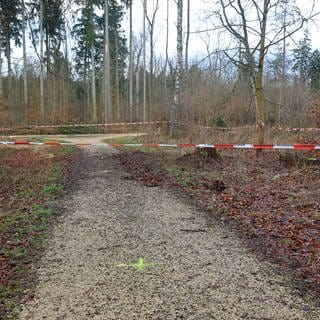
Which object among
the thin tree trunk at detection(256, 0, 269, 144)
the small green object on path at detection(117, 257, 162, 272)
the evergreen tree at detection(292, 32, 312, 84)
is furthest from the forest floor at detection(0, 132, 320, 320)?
the evergreen tree at detection(292, 32, 312, 84)

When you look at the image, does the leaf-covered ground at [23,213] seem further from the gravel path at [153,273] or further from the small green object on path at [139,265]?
the small green object on path at [139,265]

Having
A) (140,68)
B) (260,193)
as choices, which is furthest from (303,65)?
(260,193)

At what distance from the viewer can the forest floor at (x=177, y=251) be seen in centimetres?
330

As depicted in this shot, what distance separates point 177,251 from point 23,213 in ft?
10.5

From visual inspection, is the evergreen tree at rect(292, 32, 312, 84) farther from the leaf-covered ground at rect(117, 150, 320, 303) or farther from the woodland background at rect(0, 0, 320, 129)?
the leaf-covered ground at rect(117, 150, 320, 303)

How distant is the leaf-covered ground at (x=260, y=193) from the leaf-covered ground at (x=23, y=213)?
2401mm

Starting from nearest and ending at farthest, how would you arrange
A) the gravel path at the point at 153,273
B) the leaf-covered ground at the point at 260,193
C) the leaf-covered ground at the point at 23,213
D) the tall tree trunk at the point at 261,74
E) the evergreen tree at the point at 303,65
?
the gravel path at the point at 153,273 < the leaf-covered ground at the point at 23,213 < the leaf-covered ground at the point at 260,193 < the tall tree trunk at the point at 261,74 < the evergreen tree at the point at 303,65

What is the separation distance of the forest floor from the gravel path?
0.01 m

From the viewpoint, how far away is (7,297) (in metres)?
3.46

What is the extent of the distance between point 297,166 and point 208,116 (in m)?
Result: 12.6

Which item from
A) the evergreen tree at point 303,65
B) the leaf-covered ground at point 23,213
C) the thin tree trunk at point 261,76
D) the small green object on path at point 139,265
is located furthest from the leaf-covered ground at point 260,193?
the evergreen tree at point 303,65

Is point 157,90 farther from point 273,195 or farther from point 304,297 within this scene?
point 304,297

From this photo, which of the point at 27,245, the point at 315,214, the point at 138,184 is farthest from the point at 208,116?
the point at 27,245

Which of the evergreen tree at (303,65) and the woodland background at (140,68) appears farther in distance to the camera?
the evergreen tree at (303,65)
